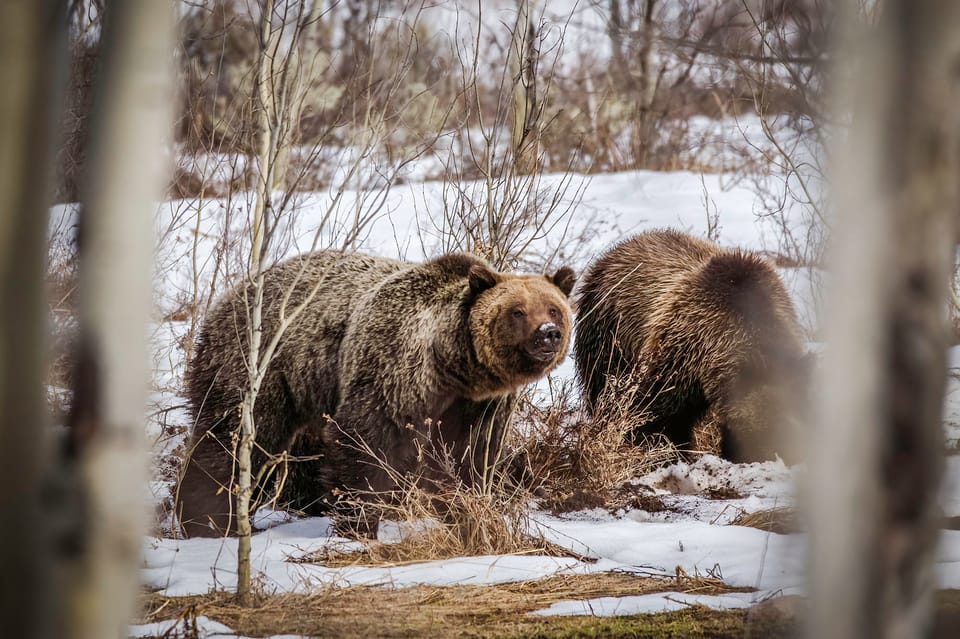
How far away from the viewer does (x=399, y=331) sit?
5914 mm

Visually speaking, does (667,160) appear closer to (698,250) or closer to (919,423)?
(698,250)

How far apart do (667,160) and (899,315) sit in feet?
51.1

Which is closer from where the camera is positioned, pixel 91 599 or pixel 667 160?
pixel 91 599

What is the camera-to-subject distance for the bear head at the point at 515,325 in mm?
5699

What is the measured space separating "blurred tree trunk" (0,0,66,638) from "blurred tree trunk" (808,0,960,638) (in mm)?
1482

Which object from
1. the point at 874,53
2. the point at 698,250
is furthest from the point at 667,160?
the point at 874,53

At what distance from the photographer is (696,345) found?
8094 millimetres

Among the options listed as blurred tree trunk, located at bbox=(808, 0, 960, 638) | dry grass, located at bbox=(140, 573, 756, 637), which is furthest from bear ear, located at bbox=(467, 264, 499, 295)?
blurred tree trunk, located at bbox=(808, 0, 960, 638)

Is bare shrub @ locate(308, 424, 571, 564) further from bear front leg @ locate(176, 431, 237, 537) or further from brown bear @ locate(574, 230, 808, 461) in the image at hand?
brown bear @ locate(574, 230, 808, 461)

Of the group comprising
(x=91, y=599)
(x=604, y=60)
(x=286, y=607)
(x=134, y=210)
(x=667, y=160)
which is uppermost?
(x=604, y=60)

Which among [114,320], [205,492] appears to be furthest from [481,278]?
[114,320]

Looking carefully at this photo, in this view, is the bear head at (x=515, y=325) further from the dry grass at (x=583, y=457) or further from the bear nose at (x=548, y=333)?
the dry grass at (x=583, y=457)

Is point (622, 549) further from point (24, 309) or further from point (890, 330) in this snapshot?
point (24, 309)

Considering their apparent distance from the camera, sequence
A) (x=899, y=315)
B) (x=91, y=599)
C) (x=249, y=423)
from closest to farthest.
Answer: (x=899, y=315)
(x=91, y=599)
(x=249, y=423)
